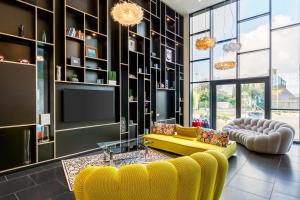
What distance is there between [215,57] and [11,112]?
681cm

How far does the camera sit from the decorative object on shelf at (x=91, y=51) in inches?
189

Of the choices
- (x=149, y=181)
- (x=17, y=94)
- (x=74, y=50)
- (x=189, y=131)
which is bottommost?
(x=189, y=131)

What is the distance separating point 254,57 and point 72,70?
5938 millimetres

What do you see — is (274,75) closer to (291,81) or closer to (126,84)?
(291,81)

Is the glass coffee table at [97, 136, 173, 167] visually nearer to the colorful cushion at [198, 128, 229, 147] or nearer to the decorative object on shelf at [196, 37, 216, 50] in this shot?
the colorful cushion at [198, 128, 229, 147]

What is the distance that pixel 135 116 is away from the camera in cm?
591

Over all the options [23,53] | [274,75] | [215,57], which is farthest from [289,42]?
[23,53]

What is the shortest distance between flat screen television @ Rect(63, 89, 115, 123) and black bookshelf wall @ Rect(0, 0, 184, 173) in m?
0.14

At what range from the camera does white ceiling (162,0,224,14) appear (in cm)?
686

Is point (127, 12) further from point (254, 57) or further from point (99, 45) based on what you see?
point (254, 57)

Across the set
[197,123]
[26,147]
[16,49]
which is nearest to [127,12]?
[16,49]

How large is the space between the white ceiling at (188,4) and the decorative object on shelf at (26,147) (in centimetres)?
643

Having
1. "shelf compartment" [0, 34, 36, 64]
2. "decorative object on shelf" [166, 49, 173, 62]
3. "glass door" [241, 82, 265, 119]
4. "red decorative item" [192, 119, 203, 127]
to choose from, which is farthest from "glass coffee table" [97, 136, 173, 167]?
"decorative object on shelf" [166, 49, 173, 62]

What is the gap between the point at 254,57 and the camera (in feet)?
20.5
